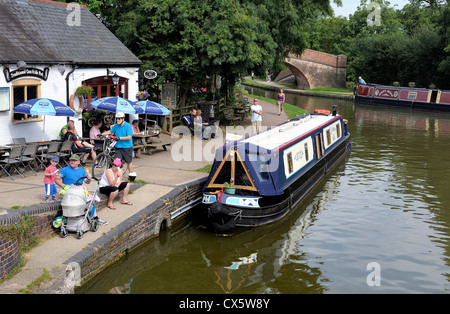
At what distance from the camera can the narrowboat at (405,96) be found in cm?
3738

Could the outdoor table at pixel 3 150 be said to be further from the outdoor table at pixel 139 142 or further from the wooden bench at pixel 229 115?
the wooden bench at pixel 229 115

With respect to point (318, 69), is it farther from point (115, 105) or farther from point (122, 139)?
point (122, 139)

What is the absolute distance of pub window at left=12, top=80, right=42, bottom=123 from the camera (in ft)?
46.8

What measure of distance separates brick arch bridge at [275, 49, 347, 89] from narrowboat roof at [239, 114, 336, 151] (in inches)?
1242

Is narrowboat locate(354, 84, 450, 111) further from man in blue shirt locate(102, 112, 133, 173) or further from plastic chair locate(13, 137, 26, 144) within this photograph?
plastic chair locate(13, 137, 26, 144)

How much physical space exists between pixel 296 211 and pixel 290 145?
1.64 m

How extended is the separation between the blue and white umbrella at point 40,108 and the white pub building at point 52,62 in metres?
0.51

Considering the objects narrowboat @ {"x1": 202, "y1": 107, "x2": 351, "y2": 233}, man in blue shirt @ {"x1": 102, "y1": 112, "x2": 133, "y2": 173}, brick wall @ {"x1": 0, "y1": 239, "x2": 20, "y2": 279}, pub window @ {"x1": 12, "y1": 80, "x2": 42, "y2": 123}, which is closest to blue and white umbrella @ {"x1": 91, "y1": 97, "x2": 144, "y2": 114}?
pub window @ {"x1": 12, "y1": 80, "x2": 42, "y2": 123}

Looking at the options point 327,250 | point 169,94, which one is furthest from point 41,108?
point 169,94

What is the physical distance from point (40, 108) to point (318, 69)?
42.1m

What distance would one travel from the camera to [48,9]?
17.2m

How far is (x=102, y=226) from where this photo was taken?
1033 cm

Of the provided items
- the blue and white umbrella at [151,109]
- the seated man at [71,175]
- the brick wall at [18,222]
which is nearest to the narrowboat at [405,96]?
the blue and white umbrella at [151,109]
